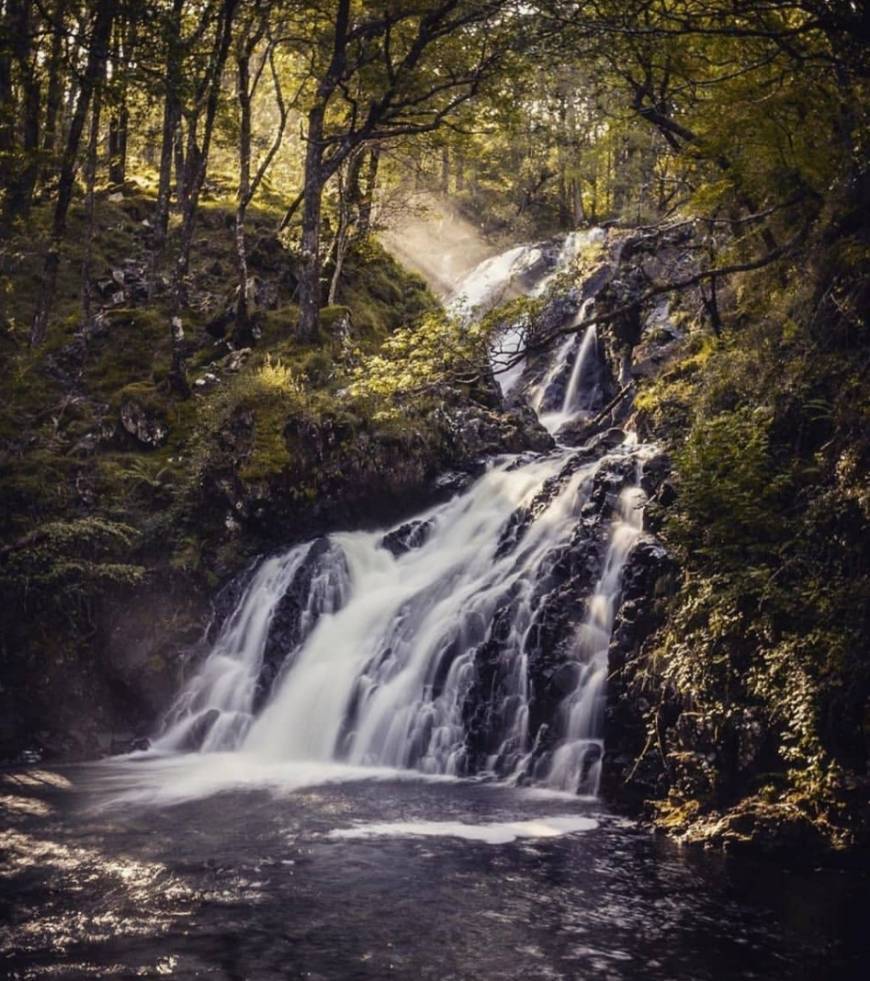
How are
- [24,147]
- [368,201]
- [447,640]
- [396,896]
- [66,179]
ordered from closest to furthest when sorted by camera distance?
[396,896]
[447,640]
[66,179]
[24,147]
[368,201]

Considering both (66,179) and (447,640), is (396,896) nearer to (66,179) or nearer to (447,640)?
(447,640)

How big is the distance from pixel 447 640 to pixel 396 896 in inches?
239

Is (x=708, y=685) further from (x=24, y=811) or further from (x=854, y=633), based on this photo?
(x=24, y=811)

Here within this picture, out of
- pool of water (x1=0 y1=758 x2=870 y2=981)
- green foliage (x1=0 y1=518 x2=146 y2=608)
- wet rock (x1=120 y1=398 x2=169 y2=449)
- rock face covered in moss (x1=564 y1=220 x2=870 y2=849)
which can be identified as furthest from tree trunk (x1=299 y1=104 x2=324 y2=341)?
pool of water (x1=0 y1=758 x2=870 y2=981)

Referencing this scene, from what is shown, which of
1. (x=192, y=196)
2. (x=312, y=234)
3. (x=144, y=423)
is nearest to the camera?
(x=144, y=423)

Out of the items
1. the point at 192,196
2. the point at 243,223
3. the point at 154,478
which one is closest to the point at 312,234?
the point at 243,223

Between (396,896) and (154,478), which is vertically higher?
(154,478)

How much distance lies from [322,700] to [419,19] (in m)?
15.9

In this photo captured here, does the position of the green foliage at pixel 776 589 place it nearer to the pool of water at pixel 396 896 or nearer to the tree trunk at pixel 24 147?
the pool of water at pixel 396 896

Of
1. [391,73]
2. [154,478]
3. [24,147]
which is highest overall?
[391,73]

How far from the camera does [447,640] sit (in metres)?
13.9

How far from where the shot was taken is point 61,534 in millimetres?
15609

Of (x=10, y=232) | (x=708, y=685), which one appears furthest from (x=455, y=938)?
(x=10, y=232)

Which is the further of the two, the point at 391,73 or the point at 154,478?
the point at 391,73
